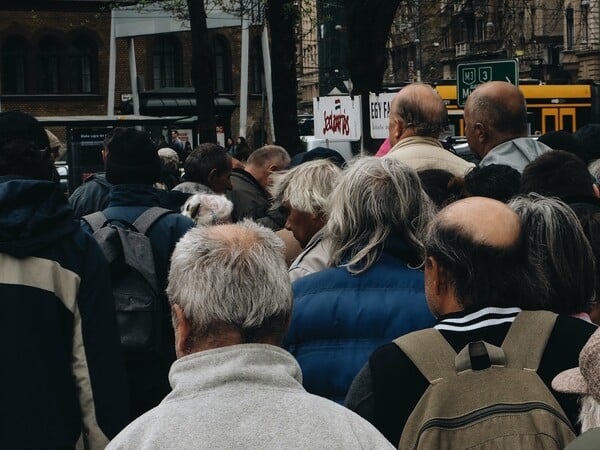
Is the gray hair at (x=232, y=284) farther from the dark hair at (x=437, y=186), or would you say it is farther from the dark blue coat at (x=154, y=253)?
the dark hair at (x=437, y=186)

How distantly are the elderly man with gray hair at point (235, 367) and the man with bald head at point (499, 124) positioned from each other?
12.3 feet

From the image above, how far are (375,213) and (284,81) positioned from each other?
43.8 feet

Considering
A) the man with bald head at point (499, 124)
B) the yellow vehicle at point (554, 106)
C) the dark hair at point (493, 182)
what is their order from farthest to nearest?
the yellow vehicle at point (554, 106), the man with bald head at point (499, 124), the dark hair at point (493, 182)

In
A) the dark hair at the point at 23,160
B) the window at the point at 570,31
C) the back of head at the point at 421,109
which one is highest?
the window at the point at 570,31

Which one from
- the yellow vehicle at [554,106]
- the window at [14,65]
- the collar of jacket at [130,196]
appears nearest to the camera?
the collar of jacket at [130,196]

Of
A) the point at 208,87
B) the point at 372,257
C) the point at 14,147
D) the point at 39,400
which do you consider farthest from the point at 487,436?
the point at 208,87

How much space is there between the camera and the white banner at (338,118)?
1243 cm

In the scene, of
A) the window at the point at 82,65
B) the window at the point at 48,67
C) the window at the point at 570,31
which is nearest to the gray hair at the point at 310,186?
the window at the point at 48,67

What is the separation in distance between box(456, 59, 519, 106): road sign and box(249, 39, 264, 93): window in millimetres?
44655

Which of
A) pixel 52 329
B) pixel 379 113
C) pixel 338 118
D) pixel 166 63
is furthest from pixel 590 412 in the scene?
pixel 166 63

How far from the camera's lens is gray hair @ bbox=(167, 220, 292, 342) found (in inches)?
110

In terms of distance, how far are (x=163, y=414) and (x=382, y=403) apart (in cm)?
83

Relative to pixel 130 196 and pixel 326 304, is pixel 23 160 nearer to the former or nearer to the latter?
pixel 130 196

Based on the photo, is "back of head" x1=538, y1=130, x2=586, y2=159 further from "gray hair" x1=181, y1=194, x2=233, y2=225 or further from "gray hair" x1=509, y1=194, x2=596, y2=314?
"gray hair" x1=509, y1=194, x2=596, y2=314
